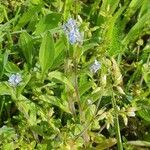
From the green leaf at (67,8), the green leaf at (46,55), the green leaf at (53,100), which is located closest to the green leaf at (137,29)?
the green leaf at (67,8)

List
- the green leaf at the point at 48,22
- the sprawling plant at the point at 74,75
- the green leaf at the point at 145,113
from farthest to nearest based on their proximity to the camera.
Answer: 1. the green leaf at the point at 48,22
2. the green leaf at the point at 145,113
3. the sprawling plant at the point at 74,75

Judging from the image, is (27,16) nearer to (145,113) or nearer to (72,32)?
(145,113)

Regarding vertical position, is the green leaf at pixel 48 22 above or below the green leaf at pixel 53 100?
above

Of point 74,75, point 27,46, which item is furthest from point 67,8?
point 74,75

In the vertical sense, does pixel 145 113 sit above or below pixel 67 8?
below

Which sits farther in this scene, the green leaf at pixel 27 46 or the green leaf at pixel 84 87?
the green leaf at pixel 27 46

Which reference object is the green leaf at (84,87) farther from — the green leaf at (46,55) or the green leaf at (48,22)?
the green leaf at (48,22)

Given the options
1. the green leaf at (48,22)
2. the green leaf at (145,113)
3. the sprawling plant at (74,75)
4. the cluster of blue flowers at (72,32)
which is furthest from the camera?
the green leaf at (48,22)

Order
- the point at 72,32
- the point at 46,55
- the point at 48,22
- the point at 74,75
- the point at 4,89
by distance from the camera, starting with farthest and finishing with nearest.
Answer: the point at 48,22
the point at 46,55
the point at 4,89
the point at 74,75
the point at 72,32
